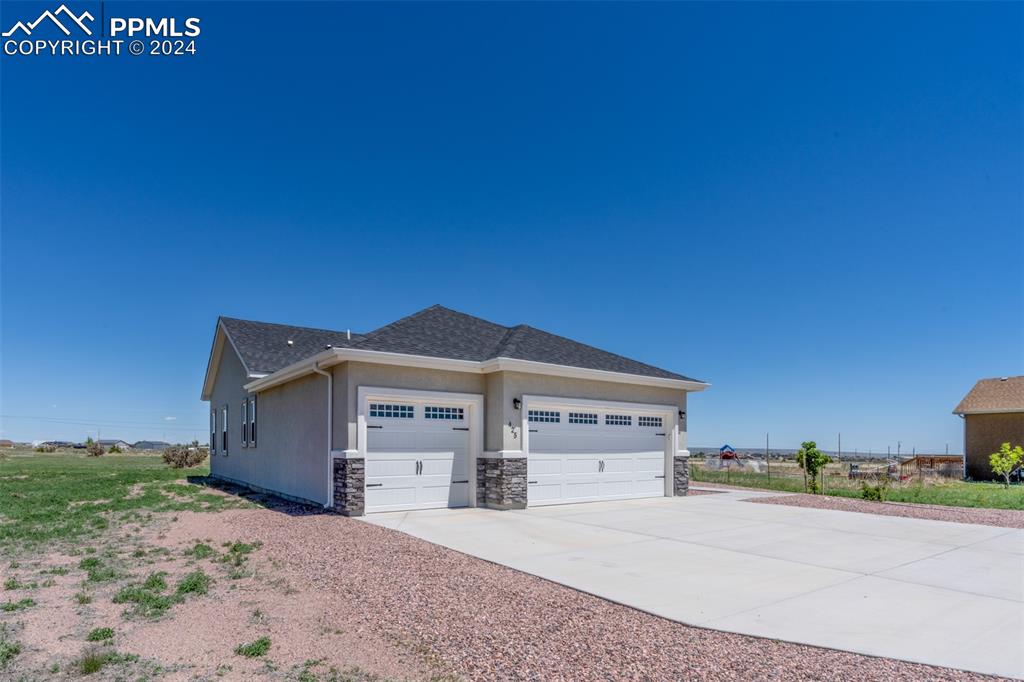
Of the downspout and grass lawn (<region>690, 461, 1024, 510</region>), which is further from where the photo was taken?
grass lawn (<region>690, 461, 1024, 510</region>)

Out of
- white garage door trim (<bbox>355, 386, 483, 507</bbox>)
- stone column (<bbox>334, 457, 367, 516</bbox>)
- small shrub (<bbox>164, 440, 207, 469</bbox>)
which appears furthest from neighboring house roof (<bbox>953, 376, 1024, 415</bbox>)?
small shrub (<bbox>164, 440, 207, 469</bbox>)

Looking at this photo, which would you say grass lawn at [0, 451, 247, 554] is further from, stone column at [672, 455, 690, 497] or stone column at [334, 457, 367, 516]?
stone column at [672, 455, 690, 497]

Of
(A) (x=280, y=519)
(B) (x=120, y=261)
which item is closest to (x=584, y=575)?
(A) (x=280, y=519)

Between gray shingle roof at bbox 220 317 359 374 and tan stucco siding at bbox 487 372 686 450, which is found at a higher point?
gray shingle roof at bbox 220 317 359 374

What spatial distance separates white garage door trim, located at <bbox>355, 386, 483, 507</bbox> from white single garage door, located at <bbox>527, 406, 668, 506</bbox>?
1.22 metres

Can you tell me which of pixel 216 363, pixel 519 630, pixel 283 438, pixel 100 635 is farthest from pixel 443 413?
pixel 216 363

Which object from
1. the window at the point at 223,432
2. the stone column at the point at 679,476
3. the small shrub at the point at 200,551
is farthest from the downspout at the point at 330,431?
the window at the point at 223,432

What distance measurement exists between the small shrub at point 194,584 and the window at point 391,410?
17.4 feet

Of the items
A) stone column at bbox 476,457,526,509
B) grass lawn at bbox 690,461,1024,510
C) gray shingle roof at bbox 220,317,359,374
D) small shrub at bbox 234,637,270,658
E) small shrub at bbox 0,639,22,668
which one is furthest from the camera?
gray shingle roof at bbox 220,317,359,374

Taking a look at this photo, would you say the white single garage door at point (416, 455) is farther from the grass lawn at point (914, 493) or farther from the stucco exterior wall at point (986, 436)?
the stucco exterior wall at point (986, 436)

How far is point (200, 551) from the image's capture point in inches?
310

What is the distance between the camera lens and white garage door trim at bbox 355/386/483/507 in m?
11.4

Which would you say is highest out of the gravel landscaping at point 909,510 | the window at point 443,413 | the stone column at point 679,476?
the window at point 443,413

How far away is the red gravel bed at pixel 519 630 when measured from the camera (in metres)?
3.99
